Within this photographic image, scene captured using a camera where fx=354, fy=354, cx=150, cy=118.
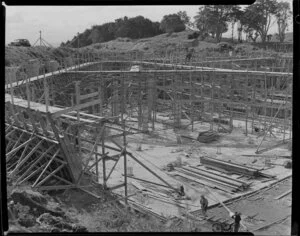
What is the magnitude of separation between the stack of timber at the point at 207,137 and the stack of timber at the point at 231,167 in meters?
2.80

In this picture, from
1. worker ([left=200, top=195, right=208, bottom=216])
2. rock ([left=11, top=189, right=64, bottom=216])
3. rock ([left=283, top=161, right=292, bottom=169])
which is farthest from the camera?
rock ([left=283, top=161, right=292, bottom=169])

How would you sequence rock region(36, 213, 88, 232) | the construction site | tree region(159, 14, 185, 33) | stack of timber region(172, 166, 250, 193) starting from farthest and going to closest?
tree region(159, 14, 185, 33) → stack of timber region(172, 166, 250, 193) → the construction site → rock region(36, 213, 88, 232)

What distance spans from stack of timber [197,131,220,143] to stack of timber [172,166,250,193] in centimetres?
350

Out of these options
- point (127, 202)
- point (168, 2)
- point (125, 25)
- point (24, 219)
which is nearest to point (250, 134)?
point (127, 202)

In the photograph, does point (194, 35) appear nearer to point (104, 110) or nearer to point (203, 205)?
point (104, 110)

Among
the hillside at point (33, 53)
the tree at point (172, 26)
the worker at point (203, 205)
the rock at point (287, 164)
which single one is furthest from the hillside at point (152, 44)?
the worker at point (203, 205)

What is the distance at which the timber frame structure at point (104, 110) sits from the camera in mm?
8477

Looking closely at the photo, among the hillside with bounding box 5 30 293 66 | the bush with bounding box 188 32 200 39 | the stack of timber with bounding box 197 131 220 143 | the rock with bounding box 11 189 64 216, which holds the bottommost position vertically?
the stack of timber with bounding box 197 131 220 143

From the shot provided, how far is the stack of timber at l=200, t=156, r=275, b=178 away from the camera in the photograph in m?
10.6

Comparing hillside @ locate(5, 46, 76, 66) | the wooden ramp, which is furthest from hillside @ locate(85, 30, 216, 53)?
the wooden ramp

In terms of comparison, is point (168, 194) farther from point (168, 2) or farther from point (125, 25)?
point (125, 25)

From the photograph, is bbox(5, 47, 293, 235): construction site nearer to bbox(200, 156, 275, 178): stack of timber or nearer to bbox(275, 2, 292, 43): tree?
bbox(200, 156, 275, 178): stack of timber

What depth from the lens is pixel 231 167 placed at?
1105 centimetres

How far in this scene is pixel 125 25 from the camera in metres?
37.6
